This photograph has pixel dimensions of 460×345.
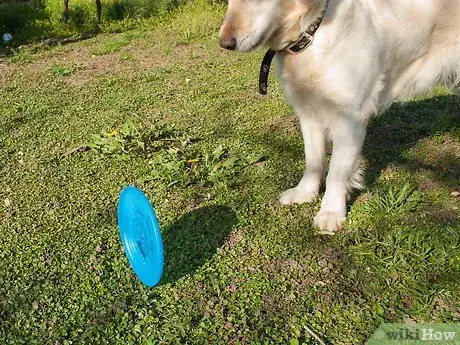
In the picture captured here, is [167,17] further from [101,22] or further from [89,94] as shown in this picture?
[89,94]

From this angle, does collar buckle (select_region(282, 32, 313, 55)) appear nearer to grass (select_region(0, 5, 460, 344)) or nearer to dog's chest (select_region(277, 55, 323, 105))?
dog's chest (select_region(277, 55, 323, 105))

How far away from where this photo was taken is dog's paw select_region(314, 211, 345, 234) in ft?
9.08

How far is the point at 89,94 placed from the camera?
4980 mm

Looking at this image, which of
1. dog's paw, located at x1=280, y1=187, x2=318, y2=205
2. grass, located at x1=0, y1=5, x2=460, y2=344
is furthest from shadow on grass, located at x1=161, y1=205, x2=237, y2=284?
dog's paw, located at x1=280, y1=187, x2=318, y2=205

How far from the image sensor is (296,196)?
306cm

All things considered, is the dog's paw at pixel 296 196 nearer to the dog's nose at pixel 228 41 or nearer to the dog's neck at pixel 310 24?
the dog's neck at pixel 310 24

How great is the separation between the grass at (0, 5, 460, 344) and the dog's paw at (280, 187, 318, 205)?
0.24ft

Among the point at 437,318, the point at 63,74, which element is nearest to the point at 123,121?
the point at 63,74

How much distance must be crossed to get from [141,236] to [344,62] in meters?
1.28

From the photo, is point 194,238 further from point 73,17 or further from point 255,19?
point 73,17

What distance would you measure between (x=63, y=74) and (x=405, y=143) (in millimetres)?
3698

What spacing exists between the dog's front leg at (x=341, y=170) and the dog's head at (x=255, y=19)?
0.58 meters

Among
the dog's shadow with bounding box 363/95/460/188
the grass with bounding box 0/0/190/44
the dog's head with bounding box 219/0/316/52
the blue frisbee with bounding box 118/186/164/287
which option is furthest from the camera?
the grass with bounding box 0/0/190/44

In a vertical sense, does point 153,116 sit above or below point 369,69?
below
